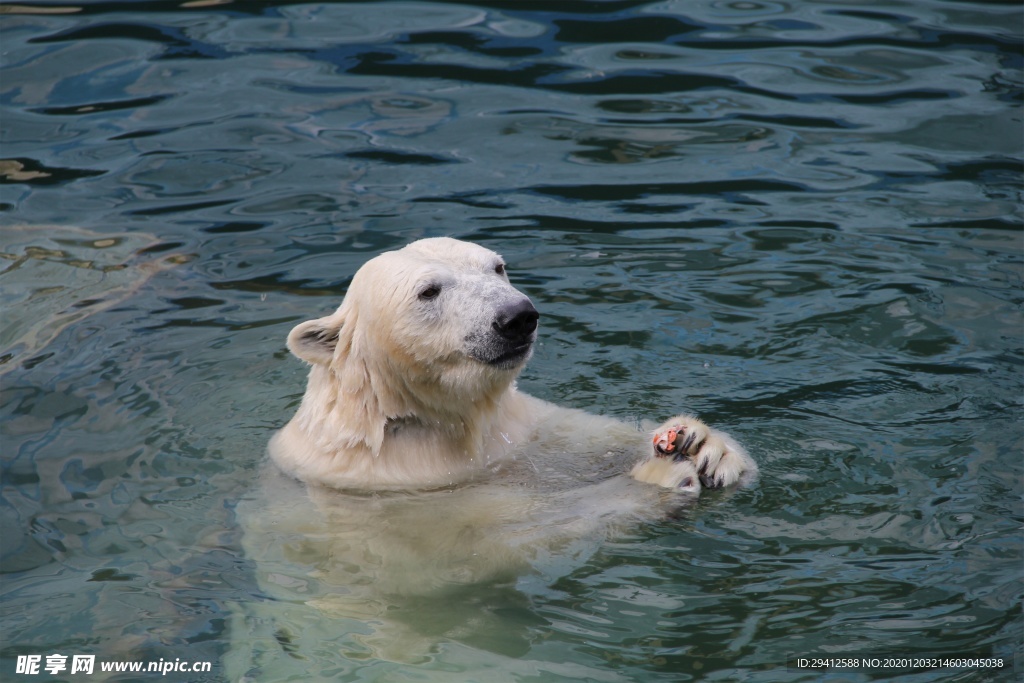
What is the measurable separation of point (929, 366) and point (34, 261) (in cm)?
611

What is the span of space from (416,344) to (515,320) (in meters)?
0.49

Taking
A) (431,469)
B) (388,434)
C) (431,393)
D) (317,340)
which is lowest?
(431,469)

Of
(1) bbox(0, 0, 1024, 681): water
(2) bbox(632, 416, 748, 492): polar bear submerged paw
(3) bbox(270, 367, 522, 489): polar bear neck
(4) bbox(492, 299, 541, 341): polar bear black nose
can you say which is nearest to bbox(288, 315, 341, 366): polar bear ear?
(3) bbox(270, 367, 522, 489): polar bear neck

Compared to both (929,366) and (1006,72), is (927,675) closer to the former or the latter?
(929,366)

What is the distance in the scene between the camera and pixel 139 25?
37.1 feet

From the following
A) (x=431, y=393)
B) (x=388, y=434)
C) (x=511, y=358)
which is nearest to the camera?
(x=511, y=358)

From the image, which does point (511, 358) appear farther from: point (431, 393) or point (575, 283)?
point (575, 283)

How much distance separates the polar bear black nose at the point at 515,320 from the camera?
477cm

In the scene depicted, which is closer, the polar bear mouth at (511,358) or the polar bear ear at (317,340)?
the polar bear mouth at (511,358)

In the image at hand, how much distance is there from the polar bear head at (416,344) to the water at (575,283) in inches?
29.7

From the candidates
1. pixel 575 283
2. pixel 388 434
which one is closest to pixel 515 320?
pixel 388 434

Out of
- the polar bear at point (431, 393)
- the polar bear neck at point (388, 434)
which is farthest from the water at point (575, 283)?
the polar bear neck at point (388, 434)

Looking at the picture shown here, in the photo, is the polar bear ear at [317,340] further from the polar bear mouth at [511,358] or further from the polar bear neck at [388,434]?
the polar bear mouth at [511,358]

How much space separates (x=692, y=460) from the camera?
4965 mm
